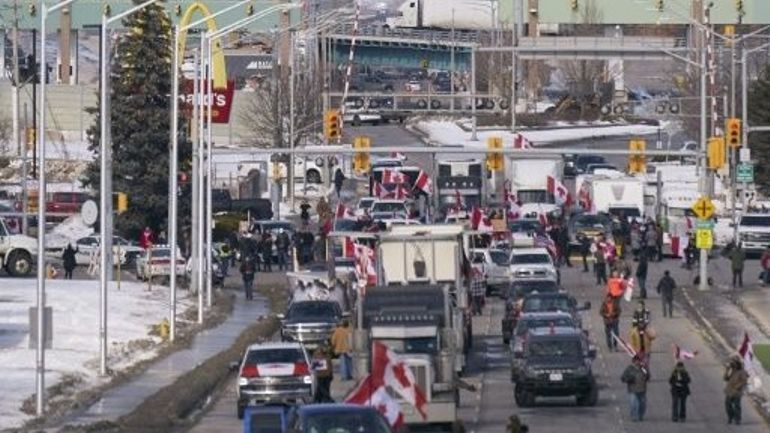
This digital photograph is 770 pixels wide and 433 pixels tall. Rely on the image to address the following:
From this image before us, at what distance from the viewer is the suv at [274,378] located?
39.9m

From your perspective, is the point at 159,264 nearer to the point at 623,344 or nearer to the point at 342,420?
the point at 623,344

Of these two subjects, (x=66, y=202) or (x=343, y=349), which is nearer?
(x=343, y=349)

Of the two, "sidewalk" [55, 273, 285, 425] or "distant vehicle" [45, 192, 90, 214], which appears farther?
"distant vehicle" [45, 192, 90, 214]

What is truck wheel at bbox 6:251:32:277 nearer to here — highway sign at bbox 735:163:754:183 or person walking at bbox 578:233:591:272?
person walking at bbox 578:233:591:272

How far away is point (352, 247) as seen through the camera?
6066cm

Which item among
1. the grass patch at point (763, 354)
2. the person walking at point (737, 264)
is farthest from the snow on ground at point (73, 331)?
the person walking at point (737, 264)

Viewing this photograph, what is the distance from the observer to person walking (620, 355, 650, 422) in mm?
39188

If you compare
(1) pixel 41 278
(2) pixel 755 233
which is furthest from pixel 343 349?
(2) pixel 755 233

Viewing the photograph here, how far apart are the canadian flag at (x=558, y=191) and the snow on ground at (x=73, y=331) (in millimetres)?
22715

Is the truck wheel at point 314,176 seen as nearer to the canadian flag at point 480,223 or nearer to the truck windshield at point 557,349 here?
the canadian flag at point 480,223

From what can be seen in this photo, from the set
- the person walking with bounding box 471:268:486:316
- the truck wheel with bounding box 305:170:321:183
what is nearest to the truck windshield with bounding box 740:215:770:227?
the person walking with bounding box 471:268:486:316

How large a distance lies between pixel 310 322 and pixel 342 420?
24667 millimetres

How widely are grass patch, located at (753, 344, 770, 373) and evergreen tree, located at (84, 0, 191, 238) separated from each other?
37.6 metres

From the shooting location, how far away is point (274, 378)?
4016 cm
